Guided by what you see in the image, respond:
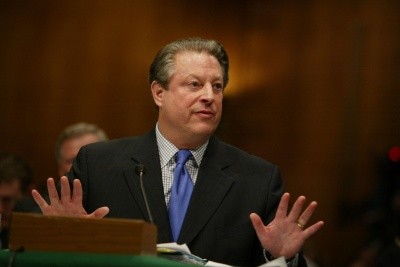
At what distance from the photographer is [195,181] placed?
12.2 ft

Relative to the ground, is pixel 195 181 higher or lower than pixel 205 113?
lower

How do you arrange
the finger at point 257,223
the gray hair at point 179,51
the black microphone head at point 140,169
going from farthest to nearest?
the gray hair at point 179,51 < the black microphone head at point 140,169 < the finger at point 257,223

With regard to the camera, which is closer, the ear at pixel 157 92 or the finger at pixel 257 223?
the finger at pixel 257 223

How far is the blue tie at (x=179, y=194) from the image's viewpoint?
3.61 m

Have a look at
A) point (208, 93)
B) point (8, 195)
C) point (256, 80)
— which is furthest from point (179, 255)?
point (256, 80)

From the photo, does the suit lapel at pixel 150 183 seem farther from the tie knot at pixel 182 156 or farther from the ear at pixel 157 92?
the ear at pixel 157 92

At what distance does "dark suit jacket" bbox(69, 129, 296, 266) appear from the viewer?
3568mm

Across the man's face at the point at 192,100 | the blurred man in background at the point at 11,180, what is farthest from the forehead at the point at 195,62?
the blurred man in background at the point at 11,180

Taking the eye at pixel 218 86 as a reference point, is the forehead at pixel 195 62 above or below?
above

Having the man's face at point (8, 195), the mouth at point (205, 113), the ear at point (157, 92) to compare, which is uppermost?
the ear at point (157, 92)

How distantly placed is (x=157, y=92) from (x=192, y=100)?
0.24 m

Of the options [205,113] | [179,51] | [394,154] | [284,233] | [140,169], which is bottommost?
[394,154]

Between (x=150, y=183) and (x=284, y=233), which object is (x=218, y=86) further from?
(x=284, y=233)

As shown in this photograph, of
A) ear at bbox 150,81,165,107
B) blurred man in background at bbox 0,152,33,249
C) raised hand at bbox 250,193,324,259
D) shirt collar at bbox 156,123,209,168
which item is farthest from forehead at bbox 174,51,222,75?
blurred man in background at bbox 0,152,33,249
